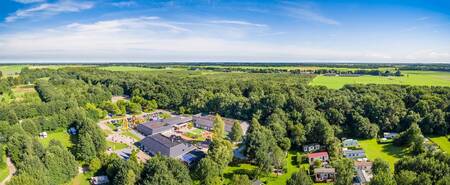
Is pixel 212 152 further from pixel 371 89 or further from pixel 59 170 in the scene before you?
pixel 371 89

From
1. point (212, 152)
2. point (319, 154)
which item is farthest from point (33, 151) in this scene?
point (319, 154)

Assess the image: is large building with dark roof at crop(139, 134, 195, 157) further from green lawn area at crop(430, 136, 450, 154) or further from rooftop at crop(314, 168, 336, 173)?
green lawn area at crop(430, 136, 450, 154)

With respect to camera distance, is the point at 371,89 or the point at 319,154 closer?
the point at 319,154

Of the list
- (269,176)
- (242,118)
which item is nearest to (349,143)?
(269,176)

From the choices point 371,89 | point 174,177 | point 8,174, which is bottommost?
point 8,174

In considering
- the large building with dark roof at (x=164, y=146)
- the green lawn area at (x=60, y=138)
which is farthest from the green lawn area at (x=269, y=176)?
the green lawn area at (x=60, y=138)

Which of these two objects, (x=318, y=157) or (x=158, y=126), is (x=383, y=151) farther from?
(x=158, y=126)
